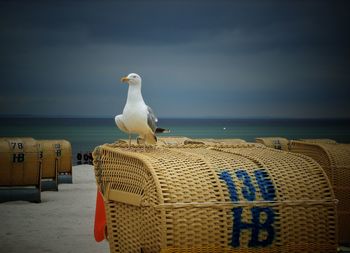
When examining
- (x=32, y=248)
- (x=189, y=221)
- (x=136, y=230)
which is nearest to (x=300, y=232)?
(x=189, y=221)

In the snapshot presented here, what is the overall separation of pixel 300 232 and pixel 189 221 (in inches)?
33.6

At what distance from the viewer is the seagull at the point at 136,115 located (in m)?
5.17

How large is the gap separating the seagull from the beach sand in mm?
2934

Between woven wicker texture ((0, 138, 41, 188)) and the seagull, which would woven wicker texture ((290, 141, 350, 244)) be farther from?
woven wicker texture ((0, 138, 41, 188))

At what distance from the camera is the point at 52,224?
9.89 meters

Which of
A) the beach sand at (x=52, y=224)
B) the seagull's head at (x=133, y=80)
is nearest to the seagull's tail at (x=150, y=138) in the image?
the seagull's head at (x=133, y=80)

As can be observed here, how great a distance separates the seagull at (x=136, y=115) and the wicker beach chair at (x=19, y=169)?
23.9 feet

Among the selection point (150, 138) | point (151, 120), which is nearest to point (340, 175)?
point (150, 138)

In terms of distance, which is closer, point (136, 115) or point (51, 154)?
point (136, 115)

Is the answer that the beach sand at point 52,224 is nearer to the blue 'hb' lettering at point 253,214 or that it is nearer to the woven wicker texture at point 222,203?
the woven wicker texture at point 222,203

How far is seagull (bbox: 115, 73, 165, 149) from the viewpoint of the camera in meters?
5.17

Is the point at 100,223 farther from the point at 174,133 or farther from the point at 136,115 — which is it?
the point at 174,133

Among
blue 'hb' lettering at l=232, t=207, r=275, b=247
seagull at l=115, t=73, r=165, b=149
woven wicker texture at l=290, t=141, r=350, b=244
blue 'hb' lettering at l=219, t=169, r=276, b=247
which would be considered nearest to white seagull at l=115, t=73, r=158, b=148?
seagull at l=115, t=73, r=165, b=149

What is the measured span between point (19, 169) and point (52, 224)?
2.71m
